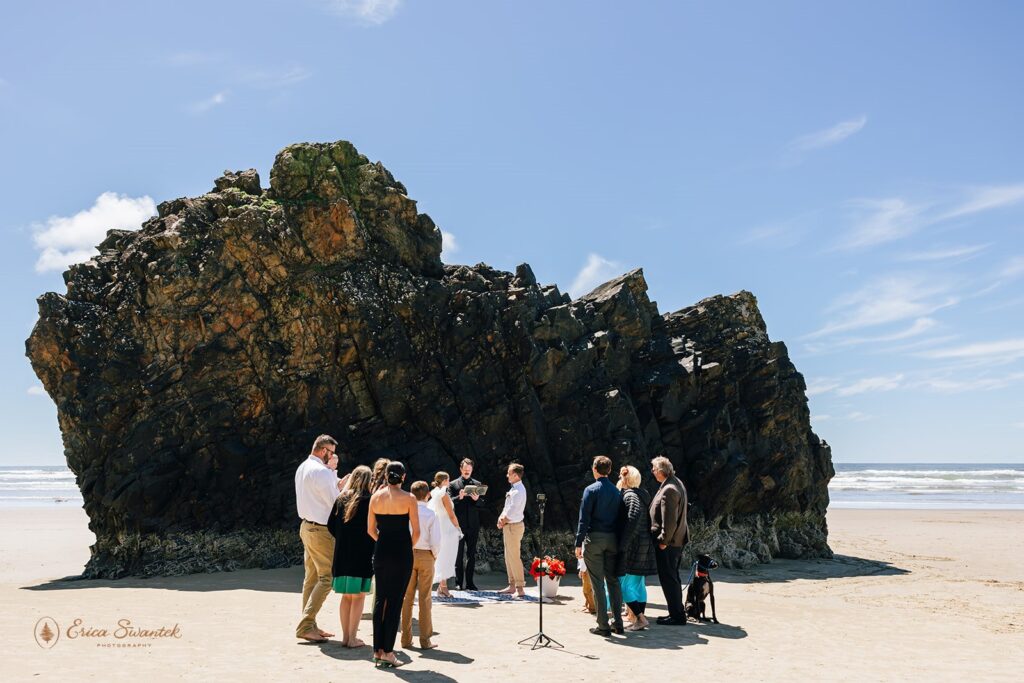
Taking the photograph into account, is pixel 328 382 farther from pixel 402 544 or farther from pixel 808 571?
pixel 808 571

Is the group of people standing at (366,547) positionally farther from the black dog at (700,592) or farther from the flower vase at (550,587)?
the black dog at (700,592)

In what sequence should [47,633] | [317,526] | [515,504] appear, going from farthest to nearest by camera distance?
[515,504]
[317,526]
[47,633]

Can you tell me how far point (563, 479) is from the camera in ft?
59.6

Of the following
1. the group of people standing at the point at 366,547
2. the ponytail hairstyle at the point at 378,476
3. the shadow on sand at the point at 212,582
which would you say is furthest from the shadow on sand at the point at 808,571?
the ponytail hairstyle at the point at 378,476

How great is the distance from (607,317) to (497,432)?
502cm

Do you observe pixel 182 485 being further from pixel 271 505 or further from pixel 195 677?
pixel 195 677

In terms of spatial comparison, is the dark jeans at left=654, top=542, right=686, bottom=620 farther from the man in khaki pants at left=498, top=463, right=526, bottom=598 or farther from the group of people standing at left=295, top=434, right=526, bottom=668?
the group of people standing at left=295, top=434, right=526, bottom=668

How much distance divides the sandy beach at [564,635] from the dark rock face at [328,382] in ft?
5.50

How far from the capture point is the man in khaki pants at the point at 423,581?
953 centimetres

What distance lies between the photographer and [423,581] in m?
9.72

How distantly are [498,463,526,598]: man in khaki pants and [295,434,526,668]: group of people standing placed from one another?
3225mm

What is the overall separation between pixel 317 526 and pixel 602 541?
3.89 metres

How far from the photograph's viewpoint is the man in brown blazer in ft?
36.5

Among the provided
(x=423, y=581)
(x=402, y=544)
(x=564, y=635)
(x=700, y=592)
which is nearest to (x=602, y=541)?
(x=564, y=635)
